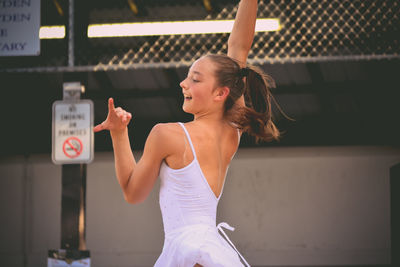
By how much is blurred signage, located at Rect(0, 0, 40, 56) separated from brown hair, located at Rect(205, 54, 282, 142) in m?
2.65

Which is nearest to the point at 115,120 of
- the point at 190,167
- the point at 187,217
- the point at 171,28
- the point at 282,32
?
the point at 190,167

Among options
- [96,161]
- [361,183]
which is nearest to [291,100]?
[361,183]

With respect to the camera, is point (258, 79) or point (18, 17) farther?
point (18, 17)

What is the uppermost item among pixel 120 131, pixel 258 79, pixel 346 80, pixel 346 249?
pixel 346 80

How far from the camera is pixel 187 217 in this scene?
1.79 meters

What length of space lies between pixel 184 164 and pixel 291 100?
6206 mm

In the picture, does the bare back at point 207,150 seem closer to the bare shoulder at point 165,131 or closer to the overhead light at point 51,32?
the bare shoulder at point 165,131

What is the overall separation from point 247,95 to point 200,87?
0.88 ft

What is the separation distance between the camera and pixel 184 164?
177 cm

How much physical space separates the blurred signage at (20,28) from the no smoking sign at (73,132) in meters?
0.55

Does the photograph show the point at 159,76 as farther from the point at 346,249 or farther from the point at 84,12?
the point at 346,249

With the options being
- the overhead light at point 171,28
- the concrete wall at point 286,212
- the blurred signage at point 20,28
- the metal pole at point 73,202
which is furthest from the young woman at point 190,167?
the concrete wall at point 286,212

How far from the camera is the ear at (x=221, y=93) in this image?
194 centimetres

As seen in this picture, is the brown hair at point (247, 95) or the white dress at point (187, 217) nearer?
the white dress at point (187, 217)
